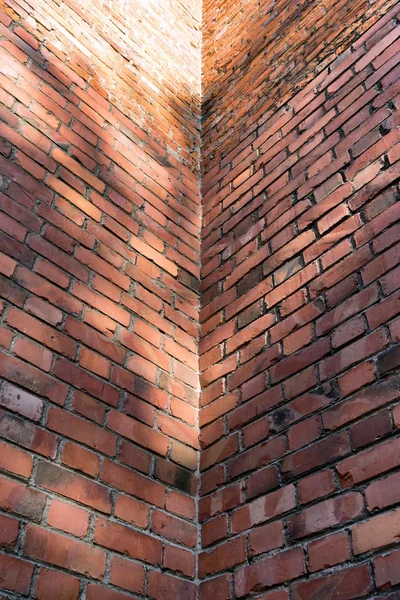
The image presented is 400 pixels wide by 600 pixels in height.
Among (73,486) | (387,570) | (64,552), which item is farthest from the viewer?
(73,486)

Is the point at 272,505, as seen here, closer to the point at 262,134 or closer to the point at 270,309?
the point at 270,309

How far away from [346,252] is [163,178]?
1.14m

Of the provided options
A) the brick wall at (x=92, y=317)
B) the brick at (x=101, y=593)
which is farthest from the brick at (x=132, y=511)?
the brick at (x=101, y=593)

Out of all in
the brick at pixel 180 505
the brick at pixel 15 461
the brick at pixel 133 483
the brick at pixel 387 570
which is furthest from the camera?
the brick at pixel 180 505

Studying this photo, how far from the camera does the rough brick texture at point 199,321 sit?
1649 mm

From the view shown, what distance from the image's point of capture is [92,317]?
210 centimetres

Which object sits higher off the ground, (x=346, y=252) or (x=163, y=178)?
(x=163, y=178)

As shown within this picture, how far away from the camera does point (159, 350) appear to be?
7.47ft

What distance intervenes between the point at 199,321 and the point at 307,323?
631 millimetres

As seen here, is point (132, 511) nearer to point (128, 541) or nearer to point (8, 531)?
point (128, 541)

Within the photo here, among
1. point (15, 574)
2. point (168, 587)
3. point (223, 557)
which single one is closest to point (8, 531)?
point (15, 574)

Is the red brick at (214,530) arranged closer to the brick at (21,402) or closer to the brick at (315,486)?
the brick at (315,486)

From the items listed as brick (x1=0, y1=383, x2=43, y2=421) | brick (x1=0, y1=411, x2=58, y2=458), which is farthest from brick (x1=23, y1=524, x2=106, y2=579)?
brick (x1=0, y1=383, x2=43, y2=421)

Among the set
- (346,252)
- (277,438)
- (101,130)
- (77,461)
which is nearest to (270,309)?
(346,252)
